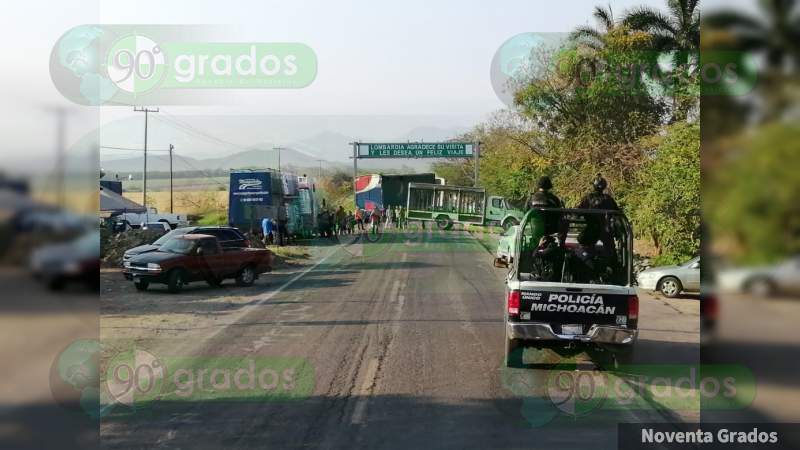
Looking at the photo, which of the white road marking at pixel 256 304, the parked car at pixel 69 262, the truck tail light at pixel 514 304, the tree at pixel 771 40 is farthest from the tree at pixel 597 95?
the tree at pixel 771 40

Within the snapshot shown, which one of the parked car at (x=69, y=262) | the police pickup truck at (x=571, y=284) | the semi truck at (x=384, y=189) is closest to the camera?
the parked car at (x=69, y=262)

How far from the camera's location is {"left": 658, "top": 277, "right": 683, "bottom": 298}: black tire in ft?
57.5

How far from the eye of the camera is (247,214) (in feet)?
89.8

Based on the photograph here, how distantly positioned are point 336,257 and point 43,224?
28012 millimetres

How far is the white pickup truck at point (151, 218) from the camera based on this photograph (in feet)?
120

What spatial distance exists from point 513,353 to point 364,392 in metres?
2.43

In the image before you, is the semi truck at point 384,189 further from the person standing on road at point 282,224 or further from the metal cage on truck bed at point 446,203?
the person standing on road at point 282,224

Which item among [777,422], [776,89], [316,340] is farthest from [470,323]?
[776,89]

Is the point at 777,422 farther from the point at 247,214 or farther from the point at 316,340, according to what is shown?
the point at 247,214

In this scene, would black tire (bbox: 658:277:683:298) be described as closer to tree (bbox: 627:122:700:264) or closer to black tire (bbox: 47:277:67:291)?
tree (bbox: 627:122:700:264)

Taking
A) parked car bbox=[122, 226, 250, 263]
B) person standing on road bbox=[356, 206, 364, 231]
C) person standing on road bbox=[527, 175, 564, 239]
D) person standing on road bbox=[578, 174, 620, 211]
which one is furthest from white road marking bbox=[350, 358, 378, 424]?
person standing on road bbox=[356, 206, 364, 231]

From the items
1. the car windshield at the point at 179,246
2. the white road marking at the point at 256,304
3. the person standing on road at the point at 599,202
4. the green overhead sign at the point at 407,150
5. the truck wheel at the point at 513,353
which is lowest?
the white road marking at the point at 256,304

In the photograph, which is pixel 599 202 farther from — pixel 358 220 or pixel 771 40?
pixel 358 220

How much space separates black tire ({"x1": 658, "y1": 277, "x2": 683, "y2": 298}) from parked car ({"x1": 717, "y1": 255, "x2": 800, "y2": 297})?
55.4 feet
